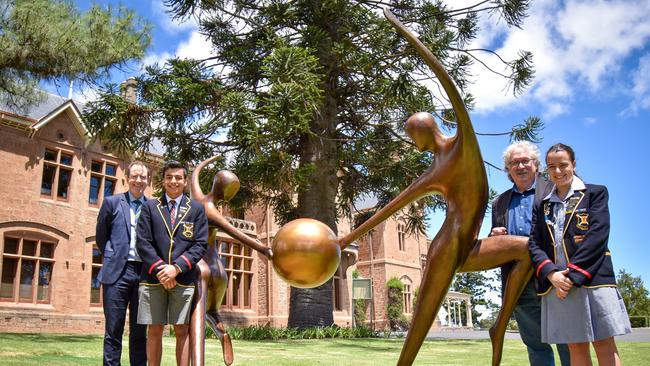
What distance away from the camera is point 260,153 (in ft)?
35.7

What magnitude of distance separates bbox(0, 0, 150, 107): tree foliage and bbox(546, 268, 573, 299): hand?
11634mm

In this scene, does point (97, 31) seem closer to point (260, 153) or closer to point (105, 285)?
point (260, 153)

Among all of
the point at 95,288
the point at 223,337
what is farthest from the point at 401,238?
the point at 223,337

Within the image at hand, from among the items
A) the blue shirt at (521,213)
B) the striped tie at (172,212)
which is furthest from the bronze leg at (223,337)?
the blue shirt at (521,213)

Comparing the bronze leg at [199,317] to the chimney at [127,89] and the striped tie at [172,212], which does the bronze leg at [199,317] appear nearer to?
the striped tie at [172,212]

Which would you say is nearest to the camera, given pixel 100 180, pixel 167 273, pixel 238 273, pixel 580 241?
pixel 580 241

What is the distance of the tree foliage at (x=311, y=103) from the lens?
11289 mm

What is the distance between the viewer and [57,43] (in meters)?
11.5

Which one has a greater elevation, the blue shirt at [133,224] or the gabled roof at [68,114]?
the gabled roof at [68,114]

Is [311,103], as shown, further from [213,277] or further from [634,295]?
[634,295]

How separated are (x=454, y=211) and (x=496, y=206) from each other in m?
0.91

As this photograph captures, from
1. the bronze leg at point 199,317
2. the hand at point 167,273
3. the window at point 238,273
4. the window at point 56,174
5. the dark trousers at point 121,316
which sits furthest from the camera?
the window at point 238,273

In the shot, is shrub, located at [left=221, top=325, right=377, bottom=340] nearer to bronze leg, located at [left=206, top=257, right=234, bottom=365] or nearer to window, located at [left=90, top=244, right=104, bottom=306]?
window, located at [left=90, top=244, right=104, bottom=306]

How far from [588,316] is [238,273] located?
22.4 meters
